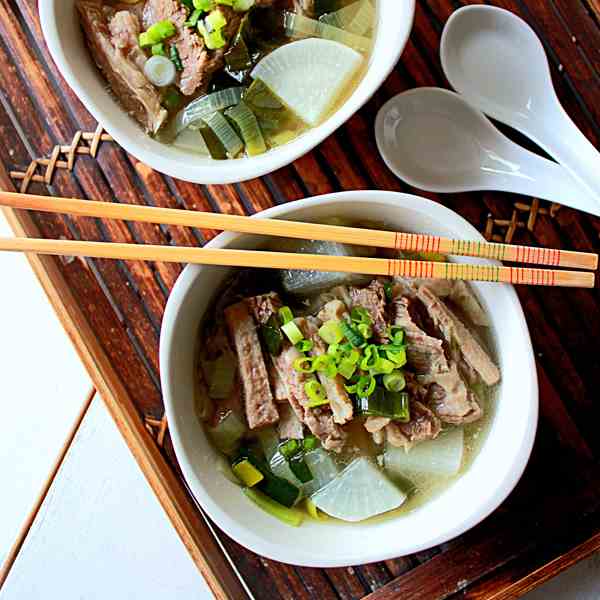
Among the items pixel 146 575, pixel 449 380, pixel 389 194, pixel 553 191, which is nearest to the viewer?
pixel 389 194

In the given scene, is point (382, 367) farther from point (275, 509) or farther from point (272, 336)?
point (275, 509)

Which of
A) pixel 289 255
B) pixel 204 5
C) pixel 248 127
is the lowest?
pixel 289 255

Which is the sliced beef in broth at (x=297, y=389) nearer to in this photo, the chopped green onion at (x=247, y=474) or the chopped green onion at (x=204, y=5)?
the chopped green onion at (x=247, y=474)

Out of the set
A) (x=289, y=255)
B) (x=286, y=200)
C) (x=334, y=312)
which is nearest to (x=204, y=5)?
(x=286, y=200)

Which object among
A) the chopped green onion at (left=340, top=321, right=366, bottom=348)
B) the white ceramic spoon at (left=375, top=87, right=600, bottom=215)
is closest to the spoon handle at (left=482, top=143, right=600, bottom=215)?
the white ceramic spoon at (left=375, top=87, right=600, bottom=215)

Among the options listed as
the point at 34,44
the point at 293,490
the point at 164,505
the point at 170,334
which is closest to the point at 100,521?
the point at 164,505

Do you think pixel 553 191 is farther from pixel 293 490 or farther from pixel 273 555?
pixel 273 555
